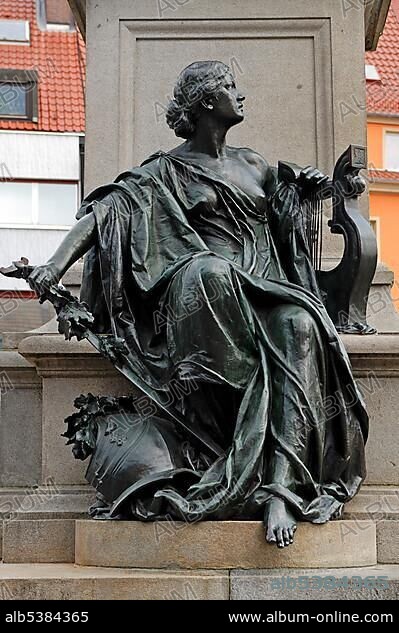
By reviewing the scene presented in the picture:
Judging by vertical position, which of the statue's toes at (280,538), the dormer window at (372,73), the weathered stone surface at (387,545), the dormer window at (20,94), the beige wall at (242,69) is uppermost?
the dormer window at (372,73)

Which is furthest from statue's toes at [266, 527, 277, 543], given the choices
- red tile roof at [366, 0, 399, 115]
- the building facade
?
red tile roof at [366, 0, 399, 115]

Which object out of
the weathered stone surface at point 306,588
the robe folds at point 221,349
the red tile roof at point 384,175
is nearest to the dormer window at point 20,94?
the red tile roof at point 384,175

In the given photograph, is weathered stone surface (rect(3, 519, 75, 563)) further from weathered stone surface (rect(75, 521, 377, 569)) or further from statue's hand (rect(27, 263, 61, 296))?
statue's hand (rect(27, 263, 61, 296))

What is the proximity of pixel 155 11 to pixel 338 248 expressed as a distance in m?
1.92

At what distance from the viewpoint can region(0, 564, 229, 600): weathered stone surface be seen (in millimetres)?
4883

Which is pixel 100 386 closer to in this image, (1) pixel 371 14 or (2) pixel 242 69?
(2) pixel 242 69

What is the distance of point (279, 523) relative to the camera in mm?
5059

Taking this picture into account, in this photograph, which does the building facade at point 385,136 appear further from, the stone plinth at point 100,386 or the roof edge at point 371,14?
the stone plinth at point 100,386

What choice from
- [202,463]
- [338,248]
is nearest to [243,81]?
[338,248]

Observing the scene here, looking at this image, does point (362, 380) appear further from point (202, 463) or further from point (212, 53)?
point (212, 53)

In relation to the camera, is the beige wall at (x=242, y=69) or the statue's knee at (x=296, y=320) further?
the beige wall at (x=242, y=69)

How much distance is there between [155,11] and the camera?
738 centimetres

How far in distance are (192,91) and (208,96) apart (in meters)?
0.10

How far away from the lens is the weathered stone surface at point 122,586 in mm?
4883
